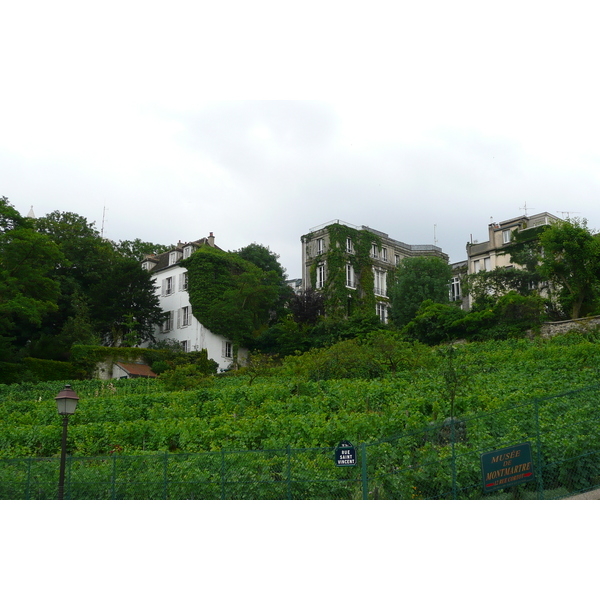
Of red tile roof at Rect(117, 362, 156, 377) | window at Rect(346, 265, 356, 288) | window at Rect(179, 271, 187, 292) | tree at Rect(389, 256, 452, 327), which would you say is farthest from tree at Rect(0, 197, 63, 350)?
tree at Rect(389, 256, 452, 327)

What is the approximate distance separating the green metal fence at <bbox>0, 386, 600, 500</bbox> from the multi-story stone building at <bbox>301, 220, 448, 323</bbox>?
3337 centimetres

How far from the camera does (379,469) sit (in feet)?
38.1

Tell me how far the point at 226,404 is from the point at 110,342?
2679cm

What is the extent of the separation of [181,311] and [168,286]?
3.23 m

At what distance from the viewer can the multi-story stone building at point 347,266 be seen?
47.7m

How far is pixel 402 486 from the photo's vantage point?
35.7 ft

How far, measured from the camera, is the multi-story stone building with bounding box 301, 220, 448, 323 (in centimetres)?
4769

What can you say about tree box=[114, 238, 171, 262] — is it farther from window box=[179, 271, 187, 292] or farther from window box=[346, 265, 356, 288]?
window box=[346, 265, 356, 288]

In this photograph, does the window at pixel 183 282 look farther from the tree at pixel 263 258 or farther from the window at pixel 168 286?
the tree at pixel 263 258

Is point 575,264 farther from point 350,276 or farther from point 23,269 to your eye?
point 23,269

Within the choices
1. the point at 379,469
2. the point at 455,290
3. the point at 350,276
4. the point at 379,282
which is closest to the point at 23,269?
the point at 350,276

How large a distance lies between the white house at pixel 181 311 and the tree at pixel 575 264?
814 inches

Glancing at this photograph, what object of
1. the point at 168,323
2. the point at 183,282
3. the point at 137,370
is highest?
the point at 183,282
